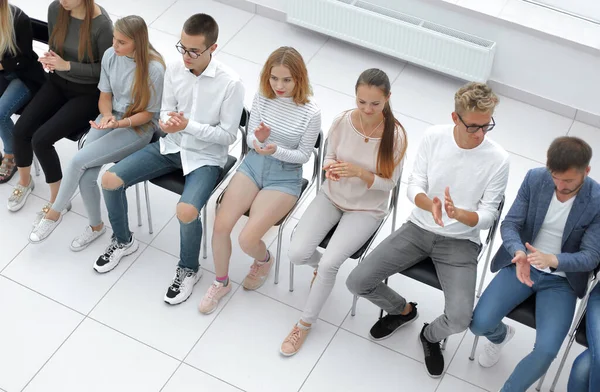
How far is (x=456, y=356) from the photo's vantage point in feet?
12.2

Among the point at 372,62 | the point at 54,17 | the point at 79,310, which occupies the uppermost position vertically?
the point at 54,17

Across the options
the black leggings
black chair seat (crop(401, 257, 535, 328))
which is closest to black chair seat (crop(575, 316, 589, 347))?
black chair seat (crop(401, 257, 535, 328))

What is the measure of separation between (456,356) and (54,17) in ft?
8.36

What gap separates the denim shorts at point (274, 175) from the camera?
3736 mm

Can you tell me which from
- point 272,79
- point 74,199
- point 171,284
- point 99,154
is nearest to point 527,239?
point 272,79

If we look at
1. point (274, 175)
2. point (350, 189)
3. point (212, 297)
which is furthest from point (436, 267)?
point (212, 297)

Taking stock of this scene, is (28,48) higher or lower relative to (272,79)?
lower

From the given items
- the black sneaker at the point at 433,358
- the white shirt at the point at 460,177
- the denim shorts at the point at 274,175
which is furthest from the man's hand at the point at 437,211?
the denim shorts at the point at 274,175

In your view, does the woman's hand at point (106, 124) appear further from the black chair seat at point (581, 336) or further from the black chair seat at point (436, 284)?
the black chair seat at point (581, 336)

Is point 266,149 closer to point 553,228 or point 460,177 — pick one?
point 460,177

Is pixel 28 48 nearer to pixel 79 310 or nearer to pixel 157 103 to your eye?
pixel 157 103

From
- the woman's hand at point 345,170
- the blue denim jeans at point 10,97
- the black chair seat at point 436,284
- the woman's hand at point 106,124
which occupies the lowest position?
the blue denim jeans at point 10,97

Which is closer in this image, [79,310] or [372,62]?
[79,310]

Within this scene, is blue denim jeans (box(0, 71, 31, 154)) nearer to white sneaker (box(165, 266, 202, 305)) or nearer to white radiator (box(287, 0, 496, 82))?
white sneaker (box(165, 266, 202, 305))
